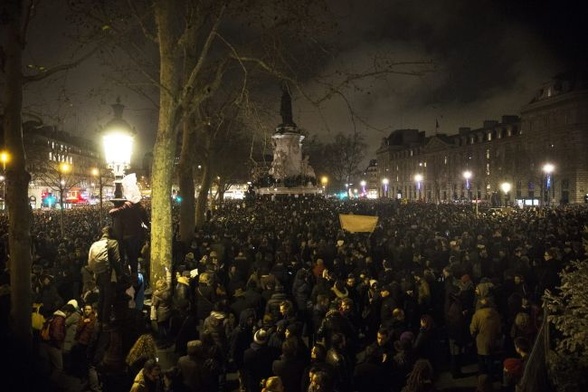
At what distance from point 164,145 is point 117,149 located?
1939mm

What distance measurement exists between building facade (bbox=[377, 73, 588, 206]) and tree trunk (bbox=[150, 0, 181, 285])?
135ft

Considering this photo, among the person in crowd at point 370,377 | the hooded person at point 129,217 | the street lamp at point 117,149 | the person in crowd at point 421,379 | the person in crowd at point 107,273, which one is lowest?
the person in crowd at point 370,377

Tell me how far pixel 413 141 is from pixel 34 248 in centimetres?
12420

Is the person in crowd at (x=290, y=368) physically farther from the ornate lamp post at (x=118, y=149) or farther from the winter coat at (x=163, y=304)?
the ornate lamp post at (x=118, y=149)

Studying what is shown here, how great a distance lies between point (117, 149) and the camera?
29.2 feet

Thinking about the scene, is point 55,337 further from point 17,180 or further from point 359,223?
point 359,223

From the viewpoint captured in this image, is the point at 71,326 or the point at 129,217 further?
the point at 129,217

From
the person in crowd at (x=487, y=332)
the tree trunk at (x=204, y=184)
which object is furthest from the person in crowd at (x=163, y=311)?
the tree trunk at (x=204, y=184)

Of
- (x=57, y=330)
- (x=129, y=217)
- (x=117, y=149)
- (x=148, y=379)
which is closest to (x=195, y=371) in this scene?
(x=148, y=379)

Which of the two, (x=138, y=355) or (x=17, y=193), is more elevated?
(x=17, y=193)

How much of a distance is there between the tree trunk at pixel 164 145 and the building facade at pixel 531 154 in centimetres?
4122

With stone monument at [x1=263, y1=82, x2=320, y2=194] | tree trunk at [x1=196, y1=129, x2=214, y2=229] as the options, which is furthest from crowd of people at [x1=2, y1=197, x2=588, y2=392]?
stone monument at [x1=263, y1=82, x2=320, y2=194]

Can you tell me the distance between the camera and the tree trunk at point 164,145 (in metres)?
10.4

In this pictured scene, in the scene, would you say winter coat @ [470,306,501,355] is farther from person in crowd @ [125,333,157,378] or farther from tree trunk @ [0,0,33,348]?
tree trunk @ [0,0,33,348]
